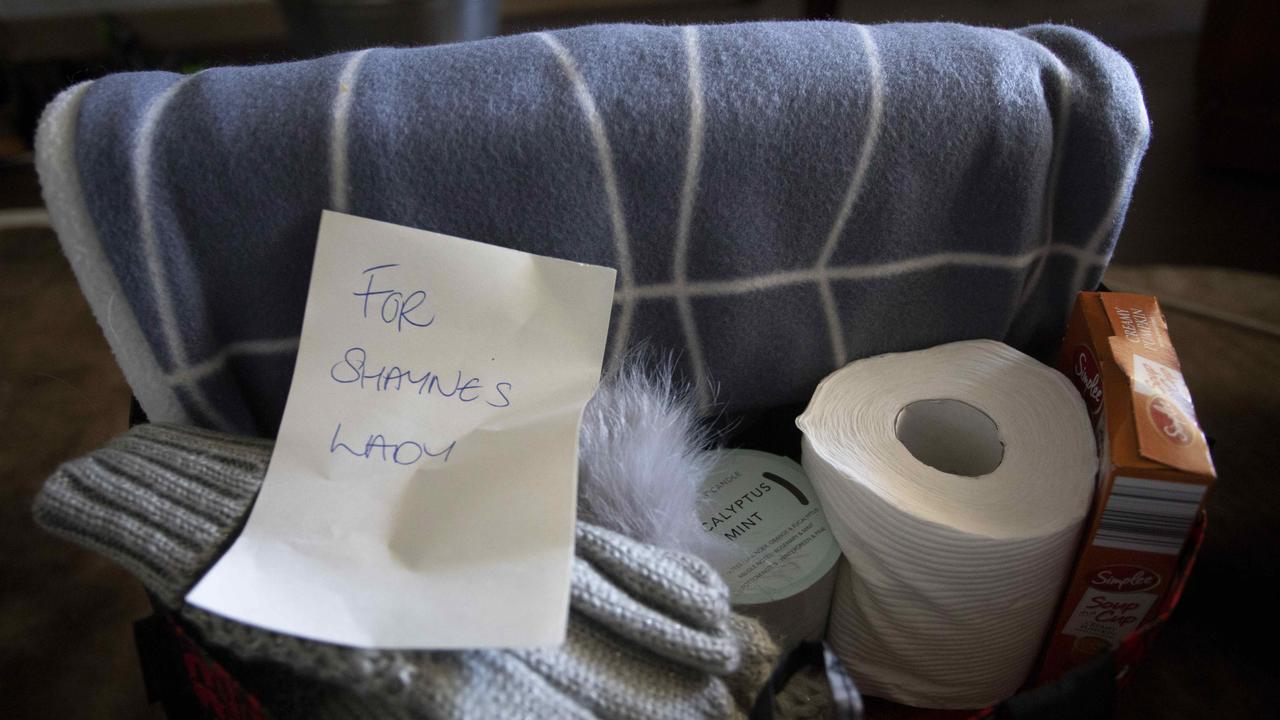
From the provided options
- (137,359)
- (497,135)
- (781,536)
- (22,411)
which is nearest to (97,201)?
(137,359)

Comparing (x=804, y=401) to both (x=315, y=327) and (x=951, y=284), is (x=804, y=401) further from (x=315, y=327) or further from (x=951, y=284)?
(x=315, y=327)

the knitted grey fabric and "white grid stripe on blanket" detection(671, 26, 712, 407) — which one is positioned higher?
"white grid stripe on blanket" detection(671, 26, 712, 407)

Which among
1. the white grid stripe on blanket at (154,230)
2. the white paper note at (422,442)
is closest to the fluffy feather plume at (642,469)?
the white paper note at (422,442)

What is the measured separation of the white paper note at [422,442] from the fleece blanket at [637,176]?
0.09 feet

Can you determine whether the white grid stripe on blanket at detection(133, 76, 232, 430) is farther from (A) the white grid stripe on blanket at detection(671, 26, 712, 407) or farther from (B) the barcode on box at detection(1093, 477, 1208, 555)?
(B) the barcode on box at detection(1093, 477, 1208, 555)

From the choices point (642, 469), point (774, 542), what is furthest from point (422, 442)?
point (774, 542)

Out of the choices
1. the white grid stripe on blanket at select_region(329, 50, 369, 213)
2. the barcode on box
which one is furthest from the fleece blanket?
the barcode on box

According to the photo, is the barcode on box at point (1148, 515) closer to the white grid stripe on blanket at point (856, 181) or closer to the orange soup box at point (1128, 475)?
the orange soup box at point (1128, 475)

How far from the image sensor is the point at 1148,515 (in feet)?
1.58

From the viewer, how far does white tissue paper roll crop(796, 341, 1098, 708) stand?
50 centimetres

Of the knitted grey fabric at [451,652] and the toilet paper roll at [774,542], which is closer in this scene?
the knitted grey fabric at [451,652]

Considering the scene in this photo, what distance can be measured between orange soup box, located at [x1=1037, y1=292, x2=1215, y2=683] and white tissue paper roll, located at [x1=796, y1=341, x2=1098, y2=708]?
0.01 meters

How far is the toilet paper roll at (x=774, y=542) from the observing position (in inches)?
20.7

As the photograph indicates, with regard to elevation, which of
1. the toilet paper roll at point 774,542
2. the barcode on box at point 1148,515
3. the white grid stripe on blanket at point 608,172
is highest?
the white grid stripe on blanket at point 608,172
